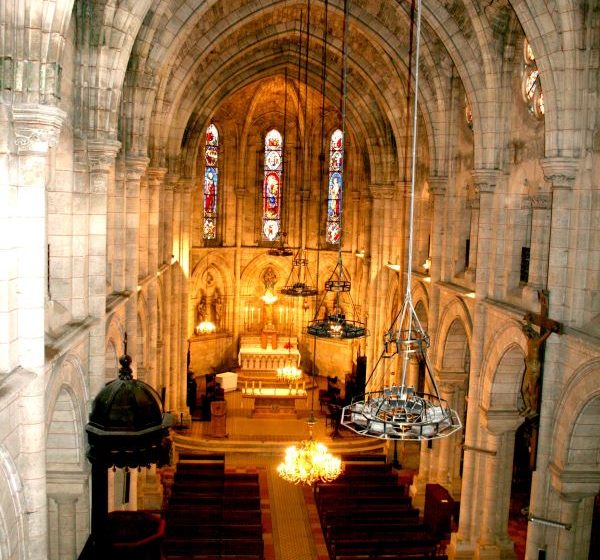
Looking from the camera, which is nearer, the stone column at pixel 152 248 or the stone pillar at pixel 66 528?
the stone pillar at pixel 66 528

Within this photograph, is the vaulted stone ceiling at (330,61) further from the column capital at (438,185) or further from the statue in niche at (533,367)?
the statue in niche at (533,367)

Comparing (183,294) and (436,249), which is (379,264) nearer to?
(436,249)

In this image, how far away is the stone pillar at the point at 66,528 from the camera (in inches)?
479

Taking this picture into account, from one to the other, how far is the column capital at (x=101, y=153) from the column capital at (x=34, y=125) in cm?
397

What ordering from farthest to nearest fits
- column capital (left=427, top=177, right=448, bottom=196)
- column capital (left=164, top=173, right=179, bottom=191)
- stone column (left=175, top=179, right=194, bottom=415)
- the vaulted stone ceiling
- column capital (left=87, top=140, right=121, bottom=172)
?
stone column (left=175, top=179, right=194, bottom=415) → column capital (left=164, top=173, right=179, bottom=191) → column capital (left=427, top=177, right=448, bottom=196) → the vaulted stone ceiling → column capital (left=87, top=140, right=121, bottom=172)

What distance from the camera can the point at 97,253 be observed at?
1335 centimetres

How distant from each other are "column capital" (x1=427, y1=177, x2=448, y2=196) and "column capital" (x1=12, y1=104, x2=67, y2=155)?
14.9m

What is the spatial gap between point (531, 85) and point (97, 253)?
34.4 ft

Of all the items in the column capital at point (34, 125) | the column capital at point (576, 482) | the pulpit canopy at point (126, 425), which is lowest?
the column capital at point (576, 482)

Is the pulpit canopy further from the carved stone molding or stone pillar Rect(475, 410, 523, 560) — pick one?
the carved stone molding

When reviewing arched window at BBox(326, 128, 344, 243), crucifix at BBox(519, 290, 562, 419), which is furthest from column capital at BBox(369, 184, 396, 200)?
crucifix at BBox(519, 290, 562, 419)

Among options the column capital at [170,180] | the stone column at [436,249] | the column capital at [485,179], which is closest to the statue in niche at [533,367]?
the column capital at [485,179]

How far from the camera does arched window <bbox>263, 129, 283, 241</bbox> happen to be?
38.5m

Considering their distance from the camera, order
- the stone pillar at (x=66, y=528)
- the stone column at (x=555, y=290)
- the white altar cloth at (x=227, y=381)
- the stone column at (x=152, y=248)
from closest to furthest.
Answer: the stone pillar at (x=66, y=528)
the stone column at (x=555, y=290)
the stone column at (x=152, y=248)
the white altar cloth at (x=227, y=381)
